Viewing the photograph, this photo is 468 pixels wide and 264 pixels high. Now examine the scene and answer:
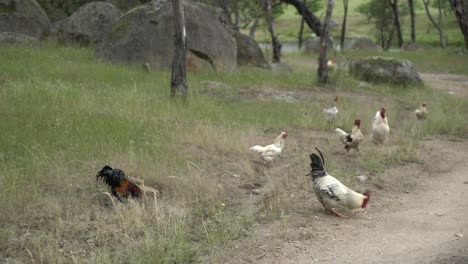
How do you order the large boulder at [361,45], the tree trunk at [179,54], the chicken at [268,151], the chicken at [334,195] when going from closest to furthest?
the chicken at [334,195] → the chicken at [268,151] → the tree trunk at [179,54] → the large boulder at [361,45]

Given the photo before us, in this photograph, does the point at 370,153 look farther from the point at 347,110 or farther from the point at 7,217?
the point at 7,217

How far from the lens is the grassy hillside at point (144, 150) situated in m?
6.78

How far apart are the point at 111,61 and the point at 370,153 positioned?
1032 cm

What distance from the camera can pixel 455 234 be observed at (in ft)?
24.4

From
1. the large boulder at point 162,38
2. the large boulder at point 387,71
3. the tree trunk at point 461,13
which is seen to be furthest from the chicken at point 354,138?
the large boulder at point 387,71

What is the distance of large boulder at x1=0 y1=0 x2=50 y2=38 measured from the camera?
2230 centimetres

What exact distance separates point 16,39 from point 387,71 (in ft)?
40.3

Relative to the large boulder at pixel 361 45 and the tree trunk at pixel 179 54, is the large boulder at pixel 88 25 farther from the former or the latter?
the large boulder at pixel 361 45

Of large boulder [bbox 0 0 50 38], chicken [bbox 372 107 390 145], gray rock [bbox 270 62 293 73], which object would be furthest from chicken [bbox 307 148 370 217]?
large boulder [bbox 0 0 50 38]

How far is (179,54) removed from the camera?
13.4 meters

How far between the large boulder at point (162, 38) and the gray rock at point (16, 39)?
2.45 m

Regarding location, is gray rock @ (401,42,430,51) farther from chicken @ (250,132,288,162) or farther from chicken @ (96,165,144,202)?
chicken @ (96,165,144,202)

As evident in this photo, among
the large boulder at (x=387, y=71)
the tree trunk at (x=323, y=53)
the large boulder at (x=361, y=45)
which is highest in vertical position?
the tree trunk at (x=323, y=53)

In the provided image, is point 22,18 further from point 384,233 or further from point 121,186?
point 384,233
